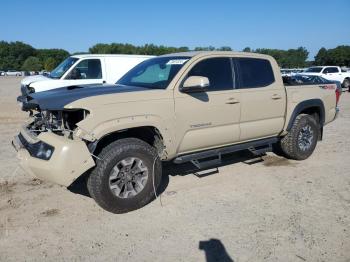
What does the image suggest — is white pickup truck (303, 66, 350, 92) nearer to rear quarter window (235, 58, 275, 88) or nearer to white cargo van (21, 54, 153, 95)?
white cargo van (21, 54, 153, 95)

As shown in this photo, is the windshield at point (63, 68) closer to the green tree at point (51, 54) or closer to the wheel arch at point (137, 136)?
the wheel arch at point (137, 136)

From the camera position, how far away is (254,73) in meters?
5.96

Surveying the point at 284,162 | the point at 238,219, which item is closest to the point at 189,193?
the point at 238,219

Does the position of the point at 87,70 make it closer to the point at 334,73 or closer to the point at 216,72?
the point at 216,72

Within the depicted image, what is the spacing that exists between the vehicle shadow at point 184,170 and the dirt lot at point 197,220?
0.05 metres

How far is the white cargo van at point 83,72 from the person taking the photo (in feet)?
37.2

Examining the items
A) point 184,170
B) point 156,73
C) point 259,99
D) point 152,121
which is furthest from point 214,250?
point 259,99

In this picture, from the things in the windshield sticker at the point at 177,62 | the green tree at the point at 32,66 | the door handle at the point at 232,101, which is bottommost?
the green tree at the point at 32,66

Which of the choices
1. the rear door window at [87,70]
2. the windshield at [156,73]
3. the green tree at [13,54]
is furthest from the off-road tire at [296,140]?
the green tree at [13,54]

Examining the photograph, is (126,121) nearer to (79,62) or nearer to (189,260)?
(189,260)

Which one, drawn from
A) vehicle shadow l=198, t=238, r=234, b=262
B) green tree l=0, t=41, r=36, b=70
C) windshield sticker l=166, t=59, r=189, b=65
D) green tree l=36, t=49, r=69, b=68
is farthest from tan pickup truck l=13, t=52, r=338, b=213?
green tree l=36, t=49, r=69, b=68

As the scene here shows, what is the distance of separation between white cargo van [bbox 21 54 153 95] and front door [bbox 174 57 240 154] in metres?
7.03

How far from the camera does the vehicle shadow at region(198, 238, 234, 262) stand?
3539 millimetres

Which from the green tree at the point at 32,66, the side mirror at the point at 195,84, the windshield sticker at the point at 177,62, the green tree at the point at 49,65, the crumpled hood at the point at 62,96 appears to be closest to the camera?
the crumpled hood at the point at 62,96
